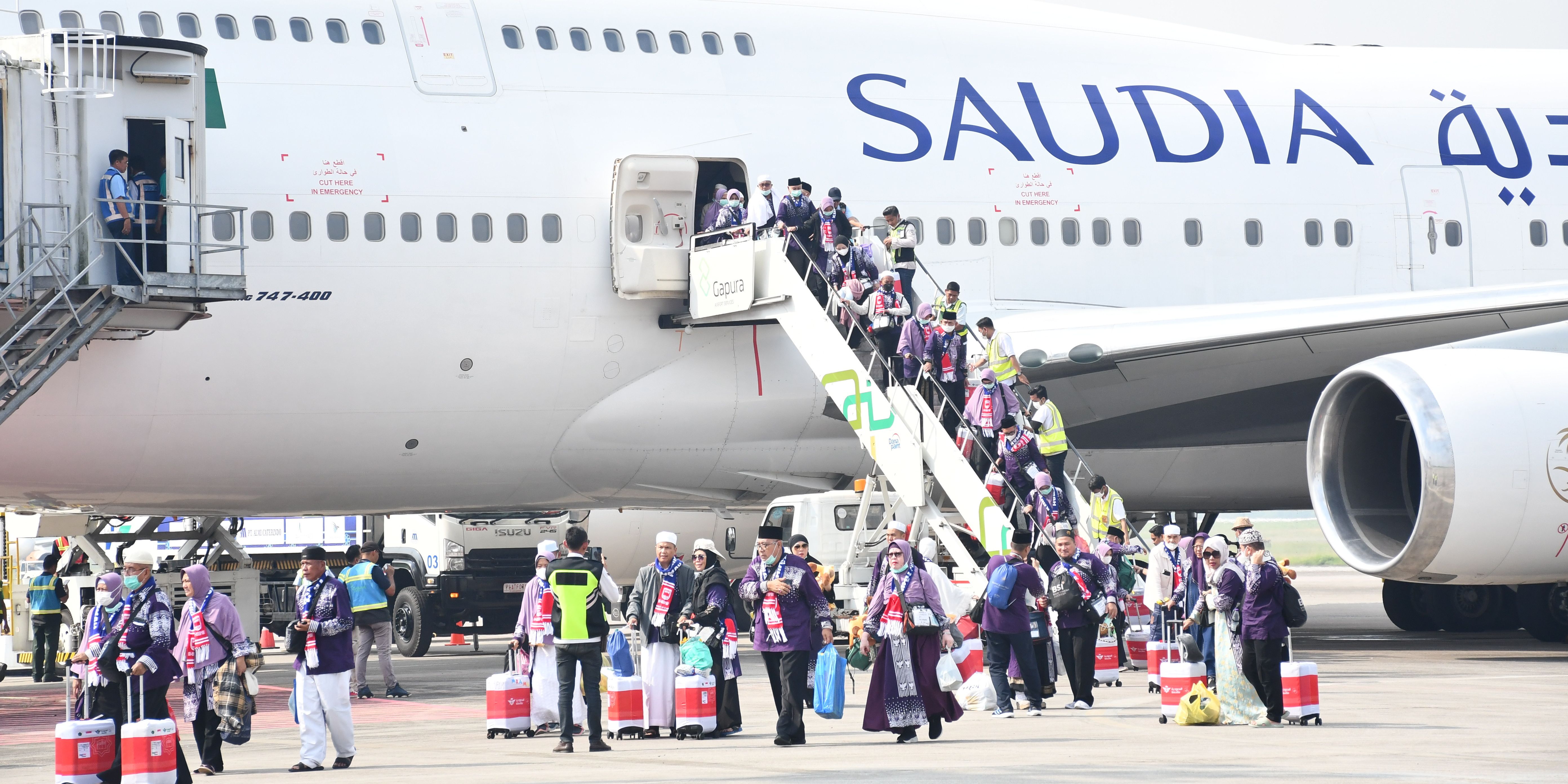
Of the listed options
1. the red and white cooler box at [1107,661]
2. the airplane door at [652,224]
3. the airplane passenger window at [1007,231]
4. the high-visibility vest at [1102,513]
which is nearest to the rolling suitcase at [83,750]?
the red and white cooler box at [1107,661]

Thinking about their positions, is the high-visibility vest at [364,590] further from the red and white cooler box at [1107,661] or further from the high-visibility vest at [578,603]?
the red and white cooler box at [1107,661]

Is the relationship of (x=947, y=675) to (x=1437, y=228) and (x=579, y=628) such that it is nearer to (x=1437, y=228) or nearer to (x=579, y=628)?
(x=579, y=628)

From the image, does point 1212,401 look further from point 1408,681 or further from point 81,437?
point 81,437

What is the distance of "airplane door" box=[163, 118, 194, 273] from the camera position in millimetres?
13328

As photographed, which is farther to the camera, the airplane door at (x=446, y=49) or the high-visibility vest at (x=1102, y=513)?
the airplane door at (x=446, y=49)

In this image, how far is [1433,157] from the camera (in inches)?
711

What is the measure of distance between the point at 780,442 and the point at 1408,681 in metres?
5.55

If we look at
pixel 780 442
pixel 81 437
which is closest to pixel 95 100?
pixel 81 437

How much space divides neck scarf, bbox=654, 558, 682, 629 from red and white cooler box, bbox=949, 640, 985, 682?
95.7 inches

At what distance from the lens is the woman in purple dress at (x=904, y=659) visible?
10789mm

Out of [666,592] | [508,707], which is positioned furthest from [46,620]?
[666,592]

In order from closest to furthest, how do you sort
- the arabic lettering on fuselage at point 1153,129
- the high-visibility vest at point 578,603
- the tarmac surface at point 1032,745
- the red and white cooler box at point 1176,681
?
the tarmac surface at point 1032,745 < the high-visibility vest at point 578,603 < the red and white cooler box at point 1176,681 < the arabic lettering on fuselage at point 1153,129

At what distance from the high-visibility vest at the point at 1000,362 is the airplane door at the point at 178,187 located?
6.06 metres

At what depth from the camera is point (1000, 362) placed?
1516 cm
